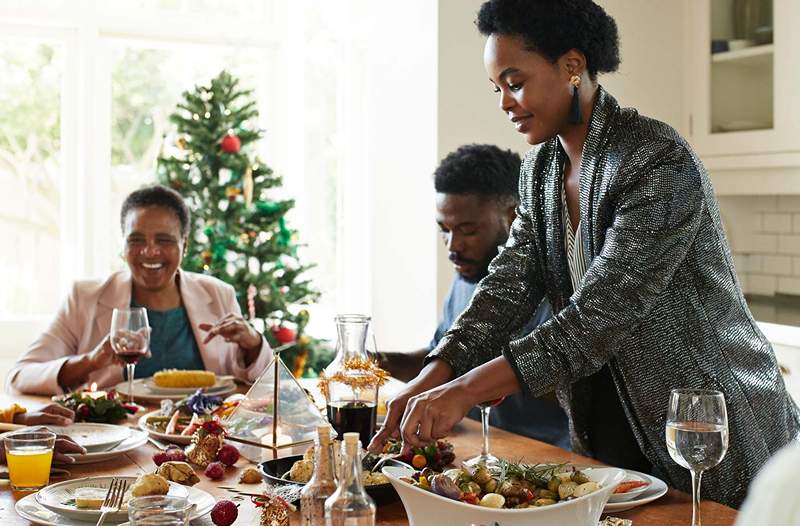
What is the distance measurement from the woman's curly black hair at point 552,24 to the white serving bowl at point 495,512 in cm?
87

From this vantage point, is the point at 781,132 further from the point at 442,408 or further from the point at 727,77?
the point at 442,408

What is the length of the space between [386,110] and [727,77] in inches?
63.1

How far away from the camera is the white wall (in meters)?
4.22

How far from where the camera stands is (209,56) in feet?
17.0

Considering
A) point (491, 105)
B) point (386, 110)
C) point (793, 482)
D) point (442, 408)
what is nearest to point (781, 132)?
point (491, 105)

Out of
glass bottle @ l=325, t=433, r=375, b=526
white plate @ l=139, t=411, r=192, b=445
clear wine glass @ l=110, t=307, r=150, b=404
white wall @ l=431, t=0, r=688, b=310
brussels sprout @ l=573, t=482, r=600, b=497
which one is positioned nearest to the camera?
glass bottle @ l=325, t=433, r=375, b=526

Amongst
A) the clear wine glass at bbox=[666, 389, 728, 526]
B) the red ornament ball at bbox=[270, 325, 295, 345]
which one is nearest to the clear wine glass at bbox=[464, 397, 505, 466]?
the clear wine glass at bbox=[666, 389, 728, 526]

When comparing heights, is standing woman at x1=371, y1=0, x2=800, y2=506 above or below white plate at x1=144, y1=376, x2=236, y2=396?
above

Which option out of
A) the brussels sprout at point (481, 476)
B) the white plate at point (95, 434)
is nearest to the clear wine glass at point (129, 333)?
the white plate at point (95, 434)

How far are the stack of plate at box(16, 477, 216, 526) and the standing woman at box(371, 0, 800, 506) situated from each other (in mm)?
292

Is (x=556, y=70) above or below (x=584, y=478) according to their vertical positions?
above

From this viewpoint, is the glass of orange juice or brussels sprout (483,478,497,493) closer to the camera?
brussels sprout (483,478,497,493)

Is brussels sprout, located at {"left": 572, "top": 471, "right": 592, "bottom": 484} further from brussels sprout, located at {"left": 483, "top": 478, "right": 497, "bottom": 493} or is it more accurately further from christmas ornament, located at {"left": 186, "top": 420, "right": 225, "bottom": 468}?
christmas ornament, located at {"left": 186, "top": 420, "right": 225, "bottom": 468}

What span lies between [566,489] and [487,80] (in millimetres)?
3040
